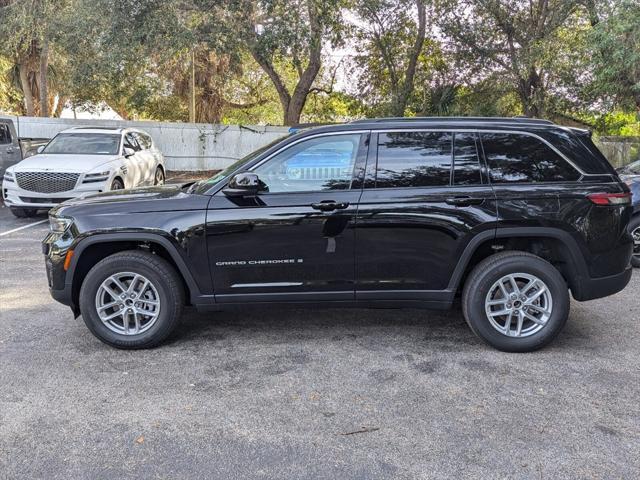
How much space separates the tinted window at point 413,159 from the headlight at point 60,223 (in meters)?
2.46

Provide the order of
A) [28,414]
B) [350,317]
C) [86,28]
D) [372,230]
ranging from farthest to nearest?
[86,28], [350,317], [372,230], [28,414]

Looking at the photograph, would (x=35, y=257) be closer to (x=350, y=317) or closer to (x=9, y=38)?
(x=350, y=317)

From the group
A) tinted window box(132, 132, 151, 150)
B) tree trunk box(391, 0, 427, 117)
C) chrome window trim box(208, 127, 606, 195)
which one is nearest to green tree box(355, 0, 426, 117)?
tree trunk box(391, 0, 427, 117)

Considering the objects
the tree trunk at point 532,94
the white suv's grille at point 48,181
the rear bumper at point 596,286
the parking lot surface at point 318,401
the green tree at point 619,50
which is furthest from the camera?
the tree trunk at point 532,94

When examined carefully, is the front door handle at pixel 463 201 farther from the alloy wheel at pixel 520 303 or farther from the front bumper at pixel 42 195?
the front bumper at pixel 42 195

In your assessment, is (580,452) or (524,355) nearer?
(580,452)

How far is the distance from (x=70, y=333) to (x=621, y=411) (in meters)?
4.25

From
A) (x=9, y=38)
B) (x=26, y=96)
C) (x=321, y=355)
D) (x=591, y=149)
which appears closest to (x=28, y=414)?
(x=321, y=355)

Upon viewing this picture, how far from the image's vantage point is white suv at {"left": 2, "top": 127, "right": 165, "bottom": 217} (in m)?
9.85

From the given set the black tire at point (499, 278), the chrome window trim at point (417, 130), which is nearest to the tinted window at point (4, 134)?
the chrome window trim at point (417, 130)

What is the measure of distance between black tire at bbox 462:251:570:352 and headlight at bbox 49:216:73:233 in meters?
3.20

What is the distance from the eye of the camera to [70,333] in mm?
4895

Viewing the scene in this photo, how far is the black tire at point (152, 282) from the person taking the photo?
173 inches

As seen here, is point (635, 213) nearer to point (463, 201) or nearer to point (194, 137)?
point (463, 201)
